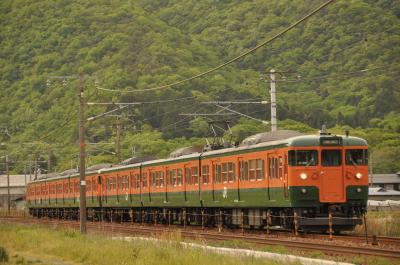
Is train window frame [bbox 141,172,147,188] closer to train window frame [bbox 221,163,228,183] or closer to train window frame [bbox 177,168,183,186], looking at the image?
train window frame [bbox 177,168,183,186]

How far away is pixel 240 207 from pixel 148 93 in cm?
9545

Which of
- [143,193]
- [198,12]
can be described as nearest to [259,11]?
[198,12]

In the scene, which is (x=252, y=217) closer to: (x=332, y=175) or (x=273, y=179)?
(x=273, y=179)

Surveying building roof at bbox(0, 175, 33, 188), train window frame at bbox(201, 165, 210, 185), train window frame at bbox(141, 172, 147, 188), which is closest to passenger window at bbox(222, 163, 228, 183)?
train window frame at bbox(201, 165, 210, 185)

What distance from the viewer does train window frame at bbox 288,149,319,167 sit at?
29.5 m

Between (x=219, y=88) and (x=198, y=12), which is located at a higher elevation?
(x=198, y=12)

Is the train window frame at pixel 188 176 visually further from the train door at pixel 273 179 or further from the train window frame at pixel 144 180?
the train door at pixel 273 179

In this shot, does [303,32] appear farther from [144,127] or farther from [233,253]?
[233,253]

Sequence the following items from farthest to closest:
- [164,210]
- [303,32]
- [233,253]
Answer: [303,32] → [164,210] → [233,253]

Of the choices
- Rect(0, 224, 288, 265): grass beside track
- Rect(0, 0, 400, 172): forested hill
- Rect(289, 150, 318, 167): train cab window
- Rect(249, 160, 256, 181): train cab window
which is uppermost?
Rect(0, 0, 400, 172): forested hill

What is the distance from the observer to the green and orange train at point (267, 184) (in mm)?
29578

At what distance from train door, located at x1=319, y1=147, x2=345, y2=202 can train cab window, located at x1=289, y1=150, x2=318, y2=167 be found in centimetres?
28

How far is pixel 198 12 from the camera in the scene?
181625mm

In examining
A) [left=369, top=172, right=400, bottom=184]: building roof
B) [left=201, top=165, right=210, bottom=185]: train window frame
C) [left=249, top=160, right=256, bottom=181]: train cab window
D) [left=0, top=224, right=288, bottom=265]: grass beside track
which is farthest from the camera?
[left=369, top=172, right=400, bottom=184]: building roof
